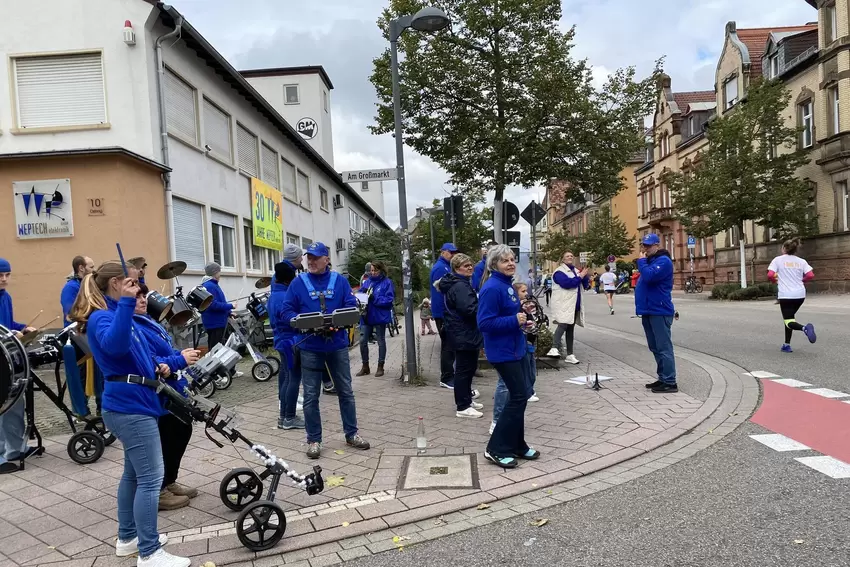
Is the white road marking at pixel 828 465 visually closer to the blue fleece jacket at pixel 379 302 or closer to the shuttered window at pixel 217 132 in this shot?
the blue fleece jacket at pixel 379 302

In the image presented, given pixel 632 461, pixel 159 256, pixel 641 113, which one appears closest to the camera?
pixel 632 461

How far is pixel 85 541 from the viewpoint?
3.79 metres

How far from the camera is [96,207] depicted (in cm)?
1058

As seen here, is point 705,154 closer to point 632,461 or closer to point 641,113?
point 641,113

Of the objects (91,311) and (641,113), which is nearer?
(91,311)

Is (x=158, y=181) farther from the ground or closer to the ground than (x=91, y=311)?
farther from the ground

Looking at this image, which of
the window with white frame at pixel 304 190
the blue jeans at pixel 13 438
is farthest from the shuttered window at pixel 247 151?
the blue jeans at pixel 13 438

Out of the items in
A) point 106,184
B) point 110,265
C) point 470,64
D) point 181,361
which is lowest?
point 181,361

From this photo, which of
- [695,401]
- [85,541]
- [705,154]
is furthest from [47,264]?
[705,154]

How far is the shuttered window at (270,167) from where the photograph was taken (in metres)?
18.8

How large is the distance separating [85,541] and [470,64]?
10.9 metres

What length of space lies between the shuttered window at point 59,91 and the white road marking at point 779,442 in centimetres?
1158

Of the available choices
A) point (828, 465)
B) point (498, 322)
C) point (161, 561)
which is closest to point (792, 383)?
point (828, 465)

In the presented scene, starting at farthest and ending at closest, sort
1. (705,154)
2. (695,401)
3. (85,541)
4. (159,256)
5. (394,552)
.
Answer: (705,154) < (159,256) < (695,401) < (85,541) < (394,552)
